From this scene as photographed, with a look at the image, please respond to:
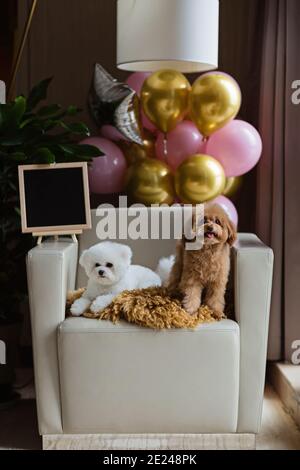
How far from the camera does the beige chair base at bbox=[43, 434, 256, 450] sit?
249cm

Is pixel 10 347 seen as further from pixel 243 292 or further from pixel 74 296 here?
pixel 243 292

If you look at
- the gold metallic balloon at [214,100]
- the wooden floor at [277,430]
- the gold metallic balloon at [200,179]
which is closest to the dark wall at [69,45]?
the gold metallic balloon at [214,100]

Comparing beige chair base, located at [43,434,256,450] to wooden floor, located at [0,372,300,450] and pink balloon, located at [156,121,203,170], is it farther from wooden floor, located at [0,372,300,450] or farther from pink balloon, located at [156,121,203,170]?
pink balloon, located at [156,121,203,170]

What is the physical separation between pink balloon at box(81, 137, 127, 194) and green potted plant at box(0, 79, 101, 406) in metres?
0.11

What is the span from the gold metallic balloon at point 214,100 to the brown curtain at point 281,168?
0.22 metres

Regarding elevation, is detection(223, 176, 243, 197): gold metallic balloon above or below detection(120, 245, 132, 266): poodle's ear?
above

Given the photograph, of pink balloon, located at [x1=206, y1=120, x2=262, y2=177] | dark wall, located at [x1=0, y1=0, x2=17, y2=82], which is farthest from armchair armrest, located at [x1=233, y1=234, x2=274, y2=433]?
dark wall, located at [x1=0, y1=0, x2=17, y2=82]

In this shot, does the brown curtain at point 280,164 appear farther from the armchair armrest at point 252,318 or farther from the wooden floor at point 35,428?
the armchair armrest at point 252,318

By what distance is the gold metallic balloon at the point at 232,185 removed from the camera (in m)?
3.27

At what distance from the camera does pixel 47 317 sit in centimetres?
245

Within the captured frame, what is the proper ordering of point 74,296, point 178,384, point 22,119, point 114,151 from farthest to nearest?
point 114,151 → point 22,119 → point 74,296 → point 178,384

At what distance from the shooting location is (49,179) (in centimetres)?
274
